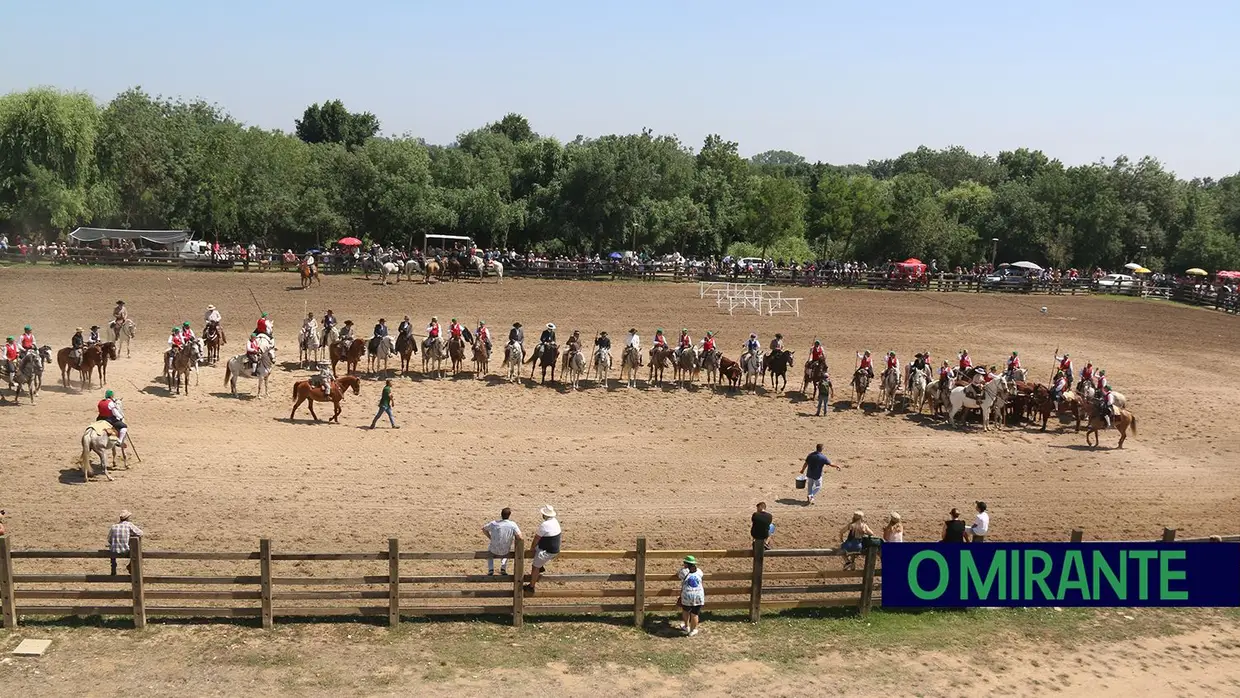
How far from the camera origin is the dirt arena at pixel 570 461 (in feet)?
58.1

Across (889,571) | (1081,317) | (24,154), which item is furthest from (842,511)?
(24,154)

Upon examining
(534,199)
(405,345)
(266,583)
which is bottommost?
(266,583)

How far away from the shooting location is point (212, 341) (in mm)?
29688

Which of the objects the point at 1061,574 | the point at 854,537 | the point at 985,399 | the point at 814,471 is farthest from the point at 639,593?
the point at 985,399

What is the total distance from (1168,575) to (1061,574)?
1620mm

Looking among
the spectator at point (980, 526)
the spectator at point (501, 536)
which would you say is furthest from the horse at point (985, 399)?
the spectator at point (501, 536)

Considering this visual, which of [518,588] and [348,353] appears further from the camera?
[348,353]

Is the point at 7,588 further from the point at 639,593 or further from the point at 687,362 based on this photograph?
the point at 687,362

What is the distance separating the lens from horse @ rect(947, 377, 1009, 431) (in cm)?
2703

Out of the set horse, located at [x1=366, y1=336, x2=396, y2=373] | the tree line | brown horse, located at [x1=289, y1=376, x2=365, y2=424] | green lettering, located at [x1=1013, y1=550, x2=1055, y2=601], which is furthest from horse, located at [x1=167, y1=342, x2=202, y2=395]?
the tree line

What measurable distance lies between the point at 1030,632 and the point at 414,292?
3455cm

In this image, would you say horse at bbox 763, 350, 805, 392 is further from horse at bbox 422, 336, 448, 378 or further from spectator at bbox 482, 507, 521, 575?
spectator at bbox 482, 507, 521, 575

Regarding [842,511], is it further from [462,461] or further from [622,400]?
[622,400]

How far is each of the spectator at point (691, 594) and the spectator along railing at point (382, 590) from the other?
215 mm
